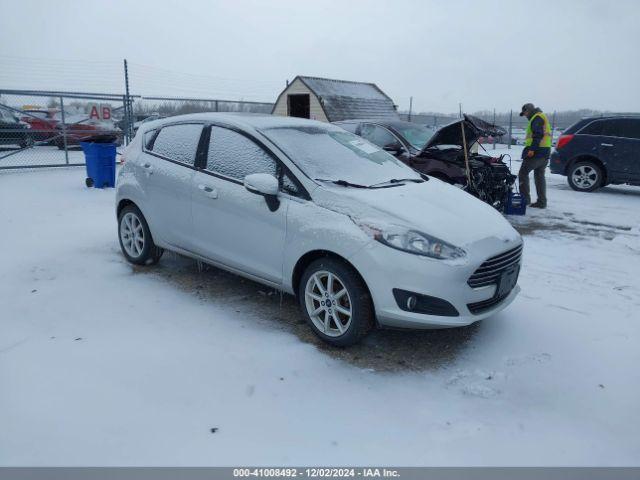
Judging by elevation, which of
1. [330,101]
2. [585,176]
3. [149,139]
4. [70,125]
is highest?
[330,101]

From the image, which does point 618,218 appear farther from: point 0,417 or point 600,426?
point 0,417

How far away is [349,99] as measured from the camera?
22.7 meters

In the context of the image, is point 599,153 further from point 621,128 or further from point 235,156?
point 235,156

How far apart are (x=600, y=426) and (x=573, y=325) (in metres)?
1.41

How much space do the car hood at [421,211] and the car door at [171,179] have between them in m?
1.46

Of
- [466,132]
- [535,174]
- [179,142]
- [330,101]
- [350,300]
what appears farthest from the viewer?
[330,101]

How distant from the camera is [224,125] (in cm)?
435

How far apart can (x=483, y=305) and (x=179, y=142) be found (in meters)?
3.06

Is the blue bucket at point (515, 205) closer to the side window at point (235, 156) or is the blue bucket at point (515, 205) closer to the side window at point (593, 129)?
the side window at point (593, 129)

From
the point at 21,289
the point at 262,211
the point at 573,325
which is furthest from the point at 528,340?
the point at 21,289

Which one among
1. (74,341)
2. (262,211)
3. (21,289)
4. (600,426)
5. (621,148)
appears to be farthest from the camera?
(621,148)

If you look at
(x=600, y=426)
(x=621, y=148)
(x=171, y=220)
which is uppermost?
(x=621, y=148)
